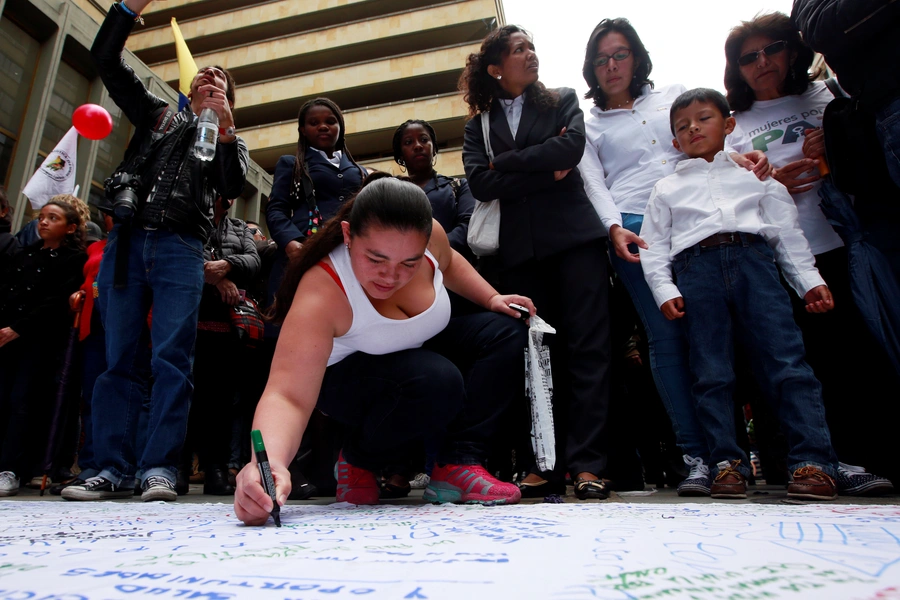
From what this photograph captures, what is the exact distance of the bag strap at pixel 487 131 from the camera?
2469 mm

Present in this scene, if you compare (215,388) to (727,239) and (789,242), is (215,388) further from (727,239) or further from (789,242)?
(789,242)

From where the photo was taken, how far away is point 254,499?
110cm

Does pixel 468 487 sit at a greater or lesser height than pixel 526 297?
lesser

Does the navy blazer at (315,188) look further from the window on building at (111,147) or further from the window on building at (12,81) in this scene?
the window on building at (111,147)

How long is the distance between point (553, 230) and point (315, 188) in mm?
1248

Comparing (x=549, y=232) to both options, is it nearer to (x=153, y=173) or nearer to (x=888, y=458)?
(x=888, y=458)

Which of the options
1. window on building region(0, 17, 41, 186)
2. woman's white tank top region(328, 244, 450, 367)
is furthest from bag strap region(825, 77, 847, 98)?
window on building region(0, 17, 41, 186)

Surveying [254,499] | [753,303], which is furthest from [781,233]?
[254,499]

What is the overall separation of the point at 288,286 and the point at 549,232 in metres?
1.06

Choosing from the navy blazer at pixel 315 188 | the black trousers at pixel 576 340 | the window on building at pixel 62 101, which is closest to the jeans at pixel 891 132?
the black trousers at pixel 576 340

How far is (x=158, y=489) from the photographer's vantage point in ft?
6.50

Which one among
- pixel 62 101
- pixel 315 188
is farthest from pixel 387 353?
pixel 62 101

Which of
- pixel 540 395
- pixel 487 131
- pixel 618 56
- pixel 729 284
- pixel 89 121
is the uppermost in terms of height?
pixel 89 121

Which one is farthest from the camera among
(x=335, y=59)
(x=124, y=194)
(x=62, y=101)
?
(x=335, y=59)
